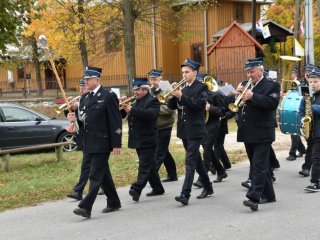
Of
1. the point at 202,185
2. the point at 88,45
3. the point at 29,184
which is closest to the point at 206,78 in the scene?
the point at 202,185

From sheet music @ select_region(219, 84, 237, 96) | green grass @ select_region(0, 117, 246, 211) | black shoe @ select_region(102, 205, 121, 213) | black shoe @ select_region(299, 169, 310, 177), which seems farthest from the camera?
black shoe @ select_region(299, 169, 310, 177)

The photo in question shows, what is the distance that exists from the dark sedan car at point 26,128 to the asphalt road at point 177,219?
21.3 feet

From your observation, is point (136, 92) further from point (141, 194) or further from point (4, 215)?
point (4, 215)

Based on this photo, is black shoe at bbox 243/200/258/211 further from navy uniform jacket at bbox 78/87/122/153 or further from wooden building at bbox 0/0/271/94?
wooden building at bbox 0/0/271/94

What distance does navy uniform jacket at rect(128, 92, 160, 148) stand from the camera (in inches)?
314

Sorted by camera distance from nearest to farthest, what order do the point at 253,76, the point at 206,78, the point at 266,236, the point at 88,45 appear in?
the point at 266,236, the point at 253,76, the point at 206,78, the point at 88,45

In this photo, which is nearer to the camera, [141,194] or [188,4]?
[141,194]

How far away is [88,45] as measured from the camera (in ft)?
91.9

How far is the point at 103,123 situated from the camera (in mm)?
7219

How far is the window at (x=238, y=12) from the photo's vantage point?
122 ft

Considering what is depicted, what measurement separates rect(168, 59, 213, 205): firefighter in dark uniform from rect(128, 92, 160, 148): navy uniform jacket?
360 millimetres

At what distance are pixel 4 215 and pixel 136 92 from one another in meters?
2.58

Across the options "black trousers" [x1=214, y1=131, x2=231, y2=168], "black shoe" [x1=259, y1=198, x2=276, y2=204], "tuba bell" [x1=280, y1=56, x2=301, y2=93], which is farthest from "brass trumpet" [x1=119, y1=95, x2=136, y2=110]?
"tuba bell" [x1=280, y1=56, x2=301, y2=93]

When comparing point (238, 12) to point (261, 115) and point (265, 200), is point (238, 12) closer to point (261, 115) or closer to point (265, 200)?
point (265, 200)
